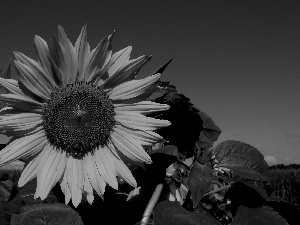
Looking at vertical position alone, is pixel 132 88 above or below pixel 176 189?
above

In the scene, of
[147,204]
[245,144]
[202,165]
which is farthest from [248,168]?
[147,204]

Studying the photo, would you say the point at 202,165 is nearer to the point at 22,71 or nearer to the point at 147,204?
the point at 147,204

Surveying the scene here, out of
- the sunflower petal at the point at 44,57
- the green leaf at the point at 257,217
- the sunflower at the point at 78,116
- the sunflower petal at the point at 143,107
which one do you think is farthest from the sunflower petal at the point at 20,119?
the green leaf at the point at 257,217

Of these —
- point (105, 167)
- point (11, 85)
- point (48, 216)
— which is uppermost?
point (11, 85)

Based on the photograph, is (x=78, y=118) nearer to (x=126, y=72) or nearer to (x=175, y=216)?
(x=126, y=72)

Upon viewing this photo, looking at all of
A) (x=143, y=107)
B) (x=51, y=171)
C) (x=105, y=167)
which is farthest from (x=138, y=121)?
(x=51, y=171)

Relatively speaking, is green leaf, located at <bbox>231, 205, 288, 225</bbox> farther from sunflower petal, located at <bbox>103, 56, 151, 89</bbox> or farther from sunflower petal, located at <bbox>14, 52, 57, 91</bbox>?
sunflower petal, located at <bbox>14, 52, 57, 91</bbox>

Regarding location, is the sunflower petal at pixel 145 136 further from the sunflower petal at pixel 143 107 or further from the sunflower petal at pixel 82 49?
the sunflower petal at pixel 82 49
